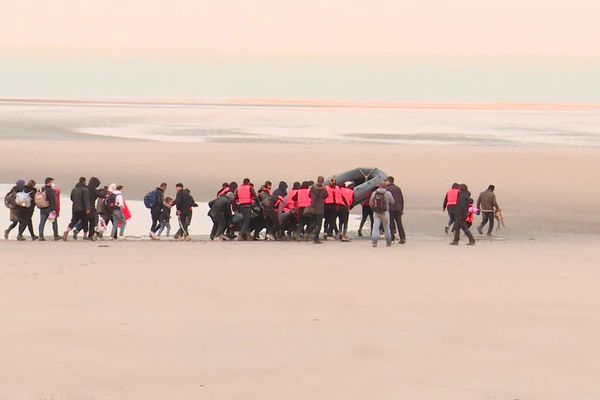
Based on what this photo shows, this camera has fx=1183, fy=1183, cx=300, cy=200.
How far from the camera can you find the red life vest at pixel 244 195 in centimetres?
2714

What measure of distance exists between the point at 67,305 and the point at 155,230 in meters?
10.4

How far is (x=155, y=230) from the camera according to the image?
2802cm

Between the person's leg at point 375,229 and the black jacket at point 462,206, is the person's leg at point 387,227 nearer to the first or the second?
the person's leg at point 375,229

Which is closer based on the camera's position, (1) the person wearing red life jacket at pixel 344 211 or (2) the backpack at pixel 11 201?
(2) the backpack at pixel 11 201

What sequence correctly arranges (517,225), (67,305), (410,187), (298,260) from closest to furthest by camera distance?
(67,305) < (298,260) < (517,225) < (410,187)

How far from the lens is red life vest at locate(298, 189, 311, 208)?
27.0 meters

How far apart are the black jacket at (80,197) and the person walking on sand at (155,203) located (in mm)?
1485

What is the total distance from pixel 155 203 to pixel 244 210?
214 centimetres

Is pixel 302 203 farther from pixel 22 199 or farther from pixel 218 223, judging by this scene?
pixel 22 199

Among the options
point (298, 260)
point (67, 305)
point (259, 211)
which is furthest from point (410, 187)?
point (67, 305)

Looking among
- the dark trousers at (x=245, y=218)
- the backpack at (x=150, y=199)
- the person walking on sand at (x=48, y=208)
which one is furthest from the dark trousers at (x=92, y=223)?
the dark trousers at (x=245, y=218)

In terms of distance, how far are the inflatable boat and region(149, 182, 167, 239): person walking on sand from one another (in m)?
5.40

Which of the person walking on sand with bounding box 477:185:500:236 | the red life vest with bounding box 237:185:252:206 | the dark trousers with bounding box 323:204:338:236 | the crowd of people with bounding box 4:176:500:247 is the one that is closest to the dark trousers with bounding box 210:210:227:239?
the crowd of people with bounding box 4:176:500:247

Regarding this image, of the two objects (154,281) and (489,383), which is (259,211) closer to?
(154,281)
